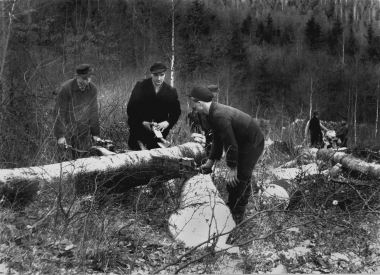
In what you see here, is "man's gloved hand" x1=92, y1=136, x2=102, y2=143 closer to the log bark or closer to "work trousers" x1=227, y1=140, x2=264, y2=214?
the log bark

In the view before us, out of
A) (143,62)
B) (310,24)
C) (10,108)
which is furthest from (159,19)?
(310,24)

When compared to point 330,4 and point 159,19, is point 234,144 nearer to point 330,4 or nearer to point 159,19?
point 159,19

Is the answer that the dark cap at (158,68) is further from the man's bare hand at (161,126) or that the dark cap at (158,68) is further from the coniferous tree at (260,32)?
the coniferous tree at (260,32)

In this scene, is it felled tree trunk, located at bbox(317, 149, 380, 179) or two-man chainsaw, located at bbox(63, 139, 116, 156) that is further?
felled tree trunk, located at bbox(317, 149, 380, 179)

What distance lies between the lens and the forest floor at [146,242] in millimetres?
4098

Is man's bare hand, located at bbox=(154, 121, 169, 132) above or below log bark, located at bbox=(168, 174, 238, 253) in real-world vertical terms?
above

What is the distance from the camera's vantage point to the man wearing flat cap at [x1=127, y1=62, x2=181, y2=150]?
6.79 m

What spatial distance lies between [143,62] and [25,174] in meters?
28.7

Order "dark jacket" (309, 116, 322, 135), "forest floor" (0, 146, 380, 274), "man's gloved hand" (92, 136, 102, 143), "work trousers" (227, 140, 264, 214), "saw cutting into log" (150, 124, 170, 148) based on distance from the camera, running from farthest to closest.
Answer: "dark jacket" (309, 116, 322, 135), "saw cutting into log" (150, 124, 170, 148), "man's gloved hand" (92, 136, 102, 143), "work trousers" (227, 140, 264, 214), "forest floor" (0, 146, 380, 274)

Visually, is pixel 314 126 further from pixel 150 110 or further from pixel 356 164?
pixel 150 110

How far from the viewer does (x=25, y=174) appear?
525 centimetres

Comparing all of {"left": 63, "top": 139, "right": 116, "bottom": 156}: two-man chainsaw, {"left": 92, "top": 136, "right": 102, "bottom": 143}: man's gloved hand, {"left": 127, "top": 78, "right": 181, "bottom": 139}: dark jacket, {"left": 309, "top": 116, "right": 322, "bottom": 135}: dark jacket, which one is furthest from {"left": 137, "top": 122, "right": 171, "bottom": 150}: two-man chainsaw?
{"left": 309, "top": 116, "right": 322, "bottom": 135}: dark jacket

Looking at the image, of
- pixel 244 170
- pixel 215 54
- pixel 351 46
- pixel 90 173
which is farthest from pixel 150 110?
pixel 351 46

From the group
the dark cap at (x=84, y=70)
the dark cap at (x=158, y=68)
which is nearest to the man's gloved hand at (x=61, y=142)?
the dark cap at (x=84, y=70)
